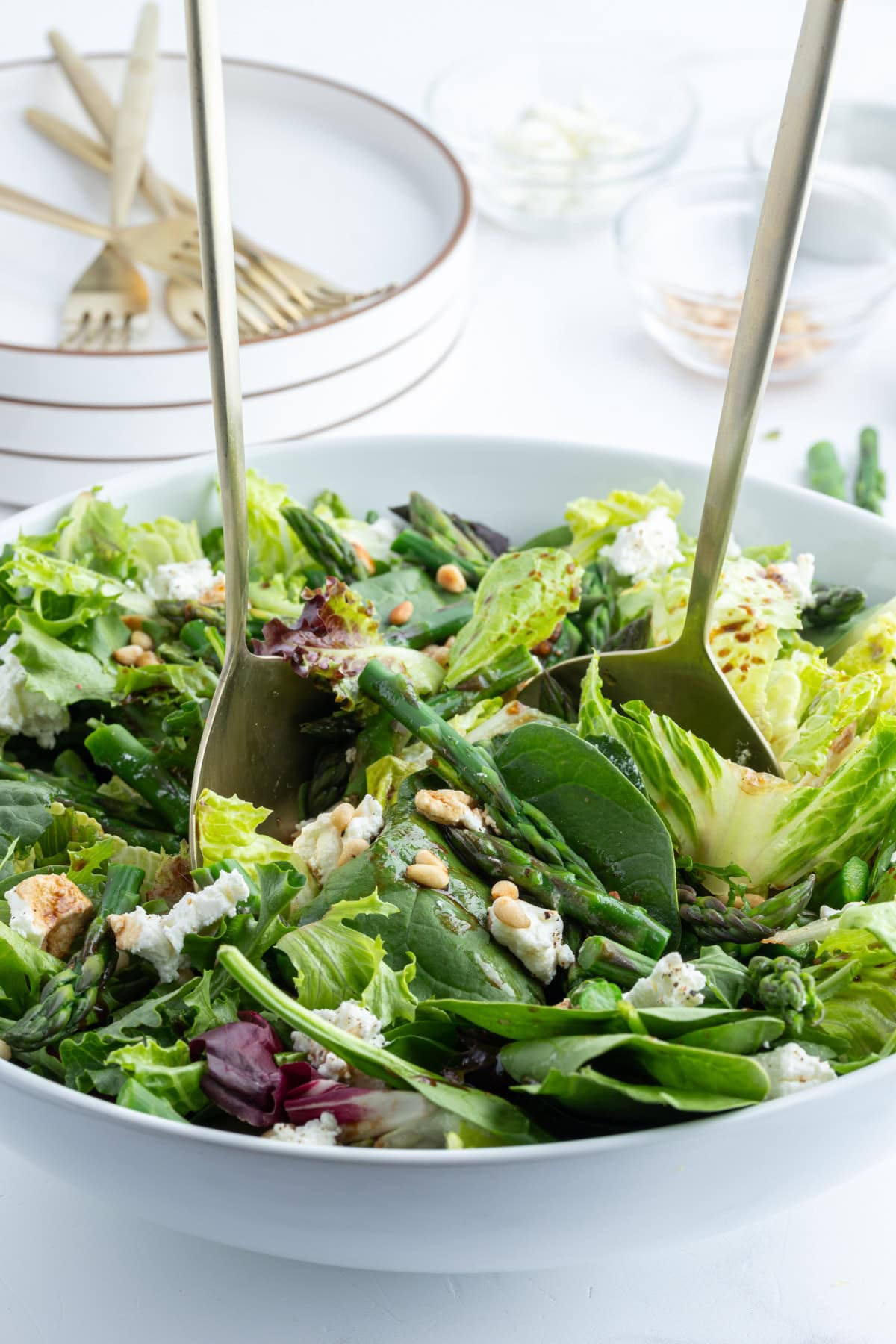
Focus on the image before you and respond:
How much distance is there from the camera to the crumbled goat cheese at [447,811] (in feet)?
6.86

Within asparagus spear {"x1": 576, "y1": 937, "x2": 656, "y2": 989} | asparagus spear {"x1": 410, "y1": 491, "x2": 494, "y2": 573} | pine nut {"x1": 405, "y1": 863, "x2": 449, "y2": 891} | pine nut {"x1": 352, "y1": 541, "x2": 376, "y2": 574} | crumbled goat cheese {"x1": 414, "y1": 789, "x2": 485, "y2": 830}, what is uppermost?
asparagus spear {"x1": 410, "y1": 491, "x2": 494, "y2": 573}

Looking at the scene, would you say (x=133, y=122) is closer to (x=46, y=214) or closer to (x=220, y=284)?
(x=46, y=214)

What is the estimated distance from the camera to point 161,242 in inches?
168

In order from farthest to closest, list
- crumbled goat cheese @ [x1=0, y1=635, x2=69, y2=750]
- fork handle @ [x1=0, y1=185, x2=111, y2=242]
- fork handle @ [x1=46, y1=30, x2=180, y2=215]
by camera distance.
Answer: fork handle @ [x1=46, y1=30, x2=180, y2=215], fork handle @ [x1=0, y1=185, x2=111, y2=242], crumbled goat cheese @ [x1=0, y1=635, x2=69, y2=750]

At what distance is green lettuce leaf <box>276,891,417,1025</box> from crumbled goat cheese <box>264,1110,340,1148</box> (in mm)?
167

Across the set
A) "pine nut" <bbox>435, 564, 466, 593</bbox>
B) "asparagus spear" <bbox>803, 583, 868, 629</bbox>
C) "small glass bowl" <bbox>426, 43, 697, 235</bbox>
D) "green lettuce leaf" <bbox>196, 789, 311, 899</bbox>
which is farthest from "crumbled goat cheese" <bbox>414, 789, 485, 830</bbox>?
"small glass bowl" <bbox>426, 43, 697, 235</bbox>

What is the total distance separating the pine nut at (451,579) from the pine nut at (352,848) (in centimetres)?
85

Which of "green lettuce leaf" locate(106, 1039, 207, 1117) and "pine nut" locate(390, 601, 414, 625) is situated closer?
"green lettuce leaf" locate(106, 1039, 207, 1117)

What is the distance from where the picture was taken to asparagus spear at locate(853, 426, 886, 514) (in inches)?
146

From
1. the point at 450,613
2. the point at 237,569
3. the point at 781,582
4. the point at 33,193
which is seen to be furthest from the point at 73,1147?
the point at 33,193

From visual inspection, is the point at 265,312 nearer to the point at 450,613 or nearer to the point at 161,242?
the point at 161,242

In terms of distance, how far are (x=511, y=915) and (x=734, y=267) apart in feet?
11.4

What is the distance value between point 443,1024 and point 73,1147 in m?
0.50

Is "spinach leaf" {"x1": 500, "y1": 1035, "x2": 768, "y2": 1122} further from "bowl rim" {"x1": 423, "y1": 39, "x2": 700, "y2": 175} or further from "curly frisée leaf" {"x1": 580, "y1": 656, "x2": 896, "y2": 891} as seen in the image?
"bowl rim" {"x1": 423, "y1": 39, "x2": 700, "y2": 175}
